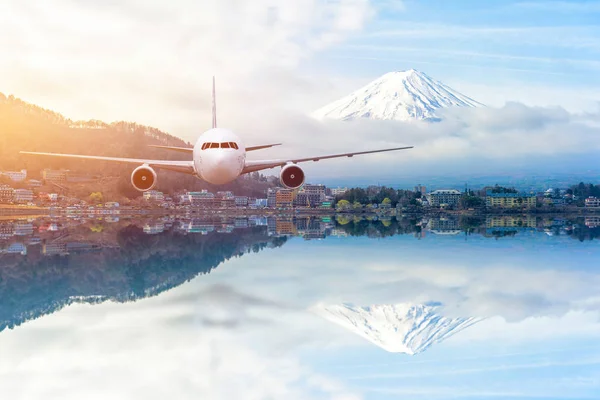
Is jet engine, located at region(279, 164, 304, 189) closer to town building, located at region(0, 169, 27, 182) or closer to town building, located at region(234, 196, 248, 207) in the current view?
town building, located at region(234, 196, 248, 207)

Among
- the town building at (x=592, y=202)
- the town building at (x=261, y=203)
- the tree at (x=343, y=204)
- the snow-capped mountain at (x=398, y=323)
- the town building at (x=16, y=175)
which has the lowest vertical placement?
the snow-capped mountain at (x=398, y=323)

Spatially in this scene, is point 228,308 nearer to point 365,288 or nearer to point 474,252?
point 365,288

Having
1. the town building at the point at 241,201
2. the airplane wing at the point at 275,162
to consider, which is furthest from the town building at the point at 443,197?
the airplane wing at the point at 275,162

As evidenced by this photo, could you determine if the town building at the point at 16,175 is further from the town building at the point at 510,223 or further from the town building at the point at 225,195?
the town building at the point at 510,223

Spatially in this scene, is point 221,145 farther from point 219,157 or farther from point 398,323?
point 398,323

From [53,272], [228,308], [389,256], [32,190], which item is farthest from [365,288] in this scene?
[32,190]

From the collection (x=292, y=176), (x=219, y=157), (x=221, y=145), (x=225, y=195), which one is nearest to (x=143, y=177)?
(x=221, y=145)
